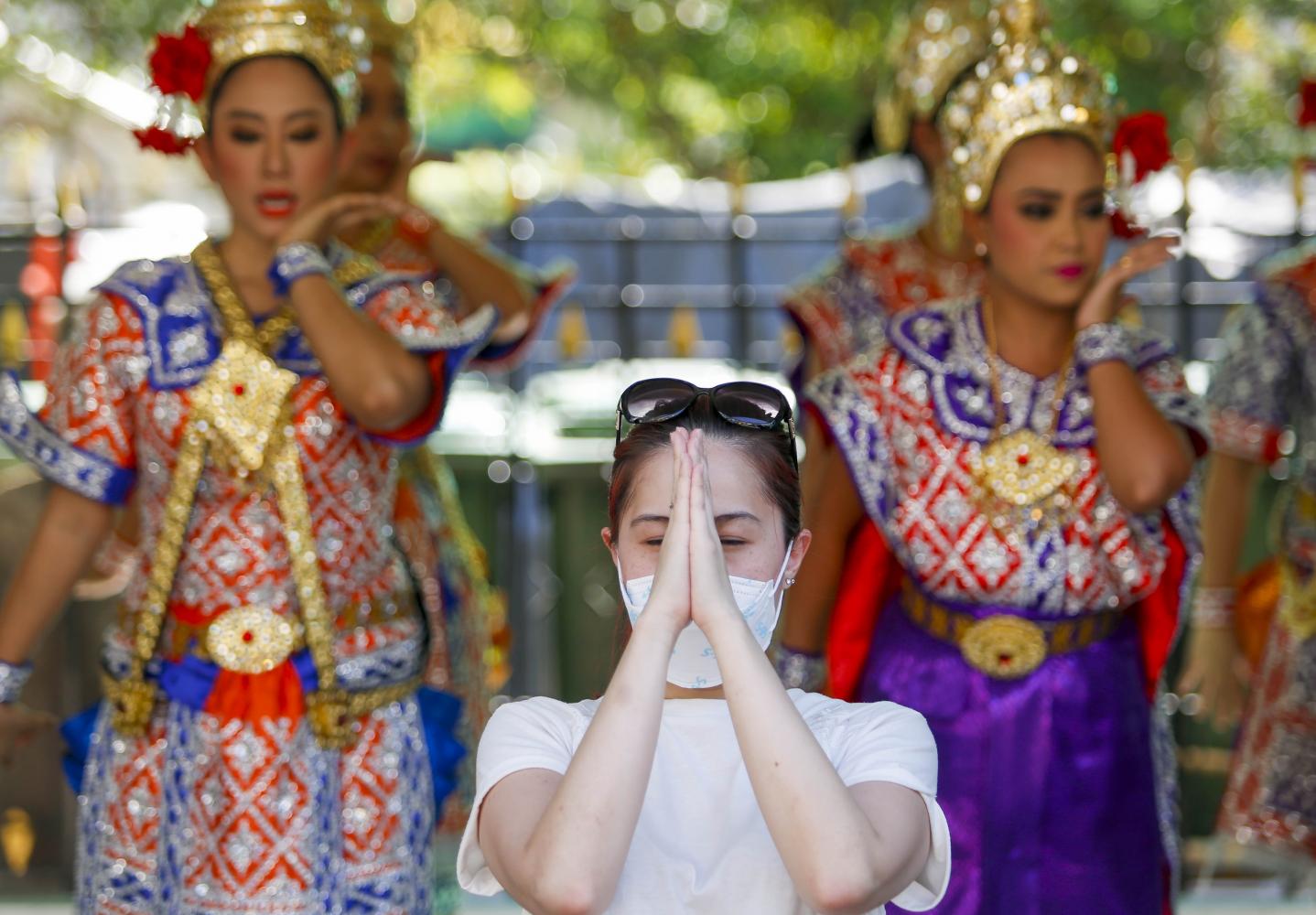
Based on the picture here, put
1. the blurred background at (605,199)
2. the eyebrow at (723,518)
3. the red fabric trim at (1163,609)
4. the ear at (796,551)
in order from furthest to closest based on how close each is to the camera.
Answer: the blurred background at (605,199) < the red fabric trim at (1163,609) < the ear at (796,551) < the eyebrow at (723,518)

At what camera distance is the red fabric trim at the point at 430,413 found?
10.8 feet

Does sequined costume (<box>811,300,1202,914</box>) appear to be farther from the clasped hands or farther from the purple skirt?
the clasped hands

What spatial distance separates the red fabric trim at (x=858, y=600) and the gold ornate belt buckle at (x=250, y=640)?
1024 mm

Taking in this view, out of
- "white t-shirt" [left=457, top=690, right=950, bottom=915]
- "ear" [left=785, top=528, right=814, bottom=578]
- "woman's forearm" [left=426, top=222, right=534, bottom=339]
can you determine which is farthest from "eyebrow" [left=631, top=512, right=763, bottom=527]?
"woman's forearm" [left=426, top=222, right=534, bottom=339]

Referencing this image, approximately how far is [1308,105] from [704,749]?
2945mm

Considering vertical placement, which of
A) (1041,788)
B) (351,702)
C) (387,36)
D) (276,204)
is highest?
(387,36)

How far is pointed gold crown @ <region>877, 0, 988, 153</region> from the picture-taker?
4773mm

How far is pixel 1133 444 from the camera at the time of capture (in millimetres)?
3283

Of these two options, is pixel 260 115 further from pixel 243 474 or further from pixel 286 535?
pixel 286 535

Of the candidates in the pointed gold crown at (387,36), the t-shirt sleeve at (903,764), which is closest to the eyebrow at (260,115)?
the pointed gold crown at (387,36)

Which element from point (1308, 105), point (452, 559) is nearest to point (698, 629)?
point (452, 559)

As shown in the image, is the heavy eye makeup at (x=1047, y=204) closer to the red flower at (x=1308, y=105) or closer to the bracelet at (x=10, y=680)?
the red flower at (x=1308, y=105)

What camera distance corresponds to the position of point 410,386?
3230mm

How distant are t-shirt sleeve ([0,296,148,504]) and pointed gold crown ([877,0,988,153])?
2257 millimetres
